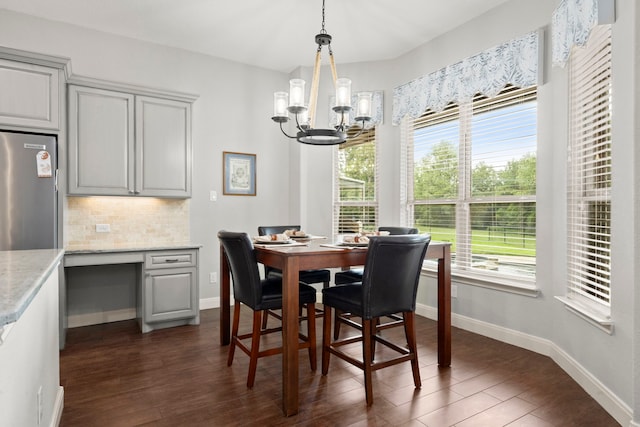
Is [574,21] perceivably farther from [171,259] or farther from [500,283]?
[171,259]

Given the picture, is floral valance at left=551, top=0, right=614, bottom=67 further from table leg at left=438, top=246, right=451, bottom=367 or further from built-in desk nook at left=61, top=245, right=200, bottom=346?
built-in desk nook at left=61, top=245, right=200, bottom=346

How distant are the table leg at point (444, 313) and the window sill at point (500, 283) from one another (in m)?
0.76

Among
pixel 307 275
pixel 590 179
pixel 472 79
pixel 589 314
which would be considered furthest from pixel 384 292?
pixel 472 79

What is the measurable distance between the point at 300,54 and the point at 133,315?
3313 mm

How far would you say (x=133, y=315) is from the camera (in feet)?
13.0

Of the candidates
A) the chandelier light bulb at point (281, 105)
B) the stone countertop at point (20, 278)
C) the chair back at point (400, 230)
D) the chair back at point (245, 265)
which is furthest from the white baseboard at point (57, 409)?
the chair back at point (400, 230)

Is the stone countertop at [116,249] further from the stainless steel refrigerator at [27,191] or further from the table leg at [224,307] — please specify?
the table leg at [224,307]

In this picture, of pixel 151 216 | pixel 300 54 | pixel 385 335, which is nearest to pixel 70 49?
pixel 151 216

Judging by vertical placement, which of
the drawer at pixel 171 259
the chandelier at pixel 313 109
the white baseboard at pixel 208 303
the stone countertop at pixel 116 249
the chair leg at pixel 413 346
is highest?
the chandelier at pixel 313 109

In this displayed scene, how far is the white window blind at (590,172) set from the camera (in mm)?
2352

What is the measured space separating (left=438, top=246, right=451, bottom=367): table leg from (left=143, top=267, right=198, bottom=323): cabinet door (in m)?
2.26

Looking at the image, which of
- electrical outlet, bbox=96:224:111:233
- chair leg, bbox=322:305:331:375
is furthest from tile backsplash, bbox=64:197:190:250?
chair leg, bbox=322:305:331:375

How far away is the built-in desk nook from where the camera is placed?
11.3ft

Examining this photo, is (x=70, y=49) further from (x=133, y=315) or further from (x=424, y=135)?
(x=424, y=135)
